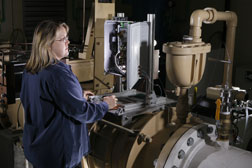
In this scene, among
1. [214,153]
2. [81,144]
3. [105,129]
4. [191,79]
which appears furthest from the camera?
[105,129]

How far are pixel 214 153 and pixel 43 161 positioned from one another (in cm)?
76

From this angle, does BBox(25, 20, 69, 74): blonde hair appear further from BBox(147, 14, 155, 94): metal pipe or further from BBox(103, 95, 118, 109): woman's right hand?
BBox(147, 14, 155, 94): metal pipe

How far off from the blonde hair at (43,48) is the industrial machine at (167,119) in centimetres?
36

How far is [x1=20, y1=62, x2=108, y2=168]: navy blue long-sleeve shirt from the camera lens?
139cm

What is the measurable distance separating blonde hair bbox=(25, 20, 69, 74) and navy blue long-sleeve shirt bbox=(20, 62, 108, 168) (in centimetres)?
3

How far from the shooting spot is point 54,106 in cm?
143

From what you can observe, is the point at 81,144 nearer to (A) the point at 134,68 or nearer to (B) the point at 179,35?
(A) the point at 134,68

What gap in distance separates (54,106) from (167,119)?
1.63ft

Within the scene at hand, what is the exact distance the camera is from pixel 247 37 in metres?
3.93

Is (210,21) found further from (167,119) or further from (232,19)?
(167,119)

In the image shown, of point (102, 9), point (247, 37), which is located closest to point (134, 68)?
point (102, 9)

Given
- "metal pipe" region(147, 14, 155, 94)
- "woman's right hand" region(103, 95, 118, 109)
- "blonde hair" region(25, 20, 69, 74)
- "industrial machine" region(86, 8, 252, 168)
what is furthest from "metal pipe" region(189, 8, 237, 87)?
"blonde hair" region(25, 20, 69, 74)

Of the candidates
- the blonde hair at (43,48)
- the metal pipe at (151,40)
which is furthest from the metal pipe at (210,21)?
the blonde hair at (43,48)

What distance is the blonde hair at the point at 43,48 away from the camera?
4.67 feet
